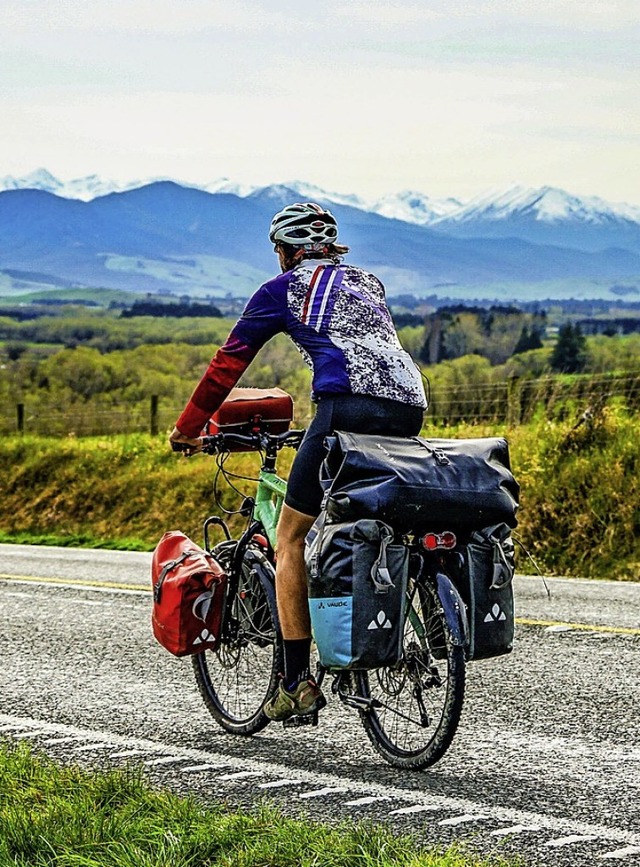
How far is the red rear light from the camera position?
225 inches

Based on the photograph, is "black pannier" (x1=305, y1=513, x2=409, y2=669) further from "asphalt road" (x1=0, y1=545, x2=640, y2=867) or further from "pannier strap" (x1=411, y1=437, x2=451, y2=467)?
"asphalt road" (x1=0, y1=545, x2=640, y2=867)

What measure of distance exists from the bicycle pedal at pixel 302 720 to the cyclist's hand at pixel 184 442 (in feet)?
4.10

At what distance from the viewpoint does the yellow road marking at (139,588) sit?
920 centimetres

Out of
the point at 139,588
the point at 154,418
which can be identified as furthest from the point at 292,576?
the point at 154,418

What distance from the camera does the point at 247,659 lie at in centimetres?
676

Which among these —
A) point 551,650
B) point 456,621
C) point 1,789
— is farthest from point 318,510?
point 551,650

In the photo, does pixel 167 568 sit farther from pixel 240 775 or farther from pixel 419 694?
pixel 419 694

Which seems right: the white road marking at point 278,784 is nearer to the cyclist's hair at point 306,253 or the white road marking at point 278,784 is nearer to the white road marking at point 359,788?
the white road marking at point 359,788

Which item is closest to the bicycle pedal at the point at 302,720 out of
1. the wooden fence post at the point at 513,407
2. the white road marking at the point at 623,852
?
the white road marking at the point at 623,852

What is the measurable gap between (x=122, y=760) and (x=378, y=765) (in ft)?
3.65

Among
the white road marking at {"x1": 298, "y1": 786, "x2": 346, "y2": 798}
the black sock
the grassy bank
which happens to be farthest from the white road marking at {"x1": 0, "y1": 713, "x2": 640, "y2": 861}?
the grassy bank

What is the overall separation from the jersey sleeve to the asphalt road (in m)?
1.49

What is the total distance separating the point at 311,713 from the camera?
20.4 feet

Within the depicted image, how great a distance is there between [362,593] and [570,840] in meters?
1.24
